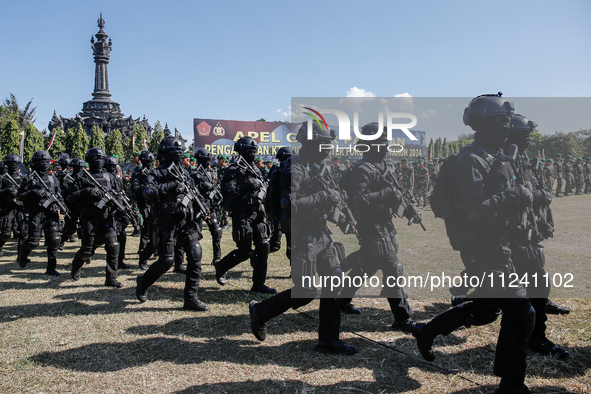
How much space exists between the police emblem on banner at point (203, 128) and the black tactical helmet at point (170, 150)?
2015 centimetres

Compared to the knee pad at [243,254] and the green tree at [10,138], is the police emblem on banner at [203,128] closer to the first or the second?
the knee pad at [243,254]

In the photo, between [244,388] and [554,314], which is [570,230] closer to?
[554,314]

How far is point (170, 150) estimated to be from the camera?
5.59 metres

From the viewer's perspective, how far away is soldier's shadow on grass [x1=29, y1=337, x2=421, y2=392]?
377cm

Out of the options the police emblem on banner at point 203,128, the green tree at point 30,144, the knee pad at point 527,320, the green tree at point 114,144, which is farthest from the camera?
the green tree at point 114,144

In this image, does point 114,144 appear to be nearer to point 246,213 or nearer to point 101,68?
point 101,68

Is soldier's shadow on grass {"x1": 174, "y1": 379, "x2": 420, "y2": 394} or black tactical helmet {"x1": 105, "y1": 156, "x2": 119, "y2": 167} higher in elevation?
black tactical helmet {"x1": 105, "y1": 156, "x2": 119, "y2": 167}

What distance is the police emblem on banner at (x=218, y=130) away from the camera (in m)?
25.5

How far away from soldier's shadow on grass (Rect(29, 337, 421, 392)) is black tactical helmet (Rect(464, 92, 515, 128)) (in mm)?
2438

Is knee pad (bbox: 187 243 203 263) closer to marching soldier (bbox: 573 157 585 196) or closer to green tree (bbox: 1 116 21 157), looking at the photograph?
marching soldier (bbox: 573 157 585 196)

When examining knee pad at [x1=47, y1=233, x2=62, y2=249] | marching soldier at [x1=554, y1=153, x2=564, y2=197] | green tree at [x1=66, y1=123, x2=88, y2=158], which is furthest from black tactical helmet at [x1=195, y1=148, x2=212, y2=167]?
green tree at [x1=66, y1=123, x2=88, y2=158]

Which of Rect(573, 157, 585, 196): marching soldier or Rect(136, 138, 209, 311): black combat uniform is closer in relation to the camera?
Rect(136, 138, 209, 311): black combat uniform

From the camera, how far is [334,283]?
396 cm

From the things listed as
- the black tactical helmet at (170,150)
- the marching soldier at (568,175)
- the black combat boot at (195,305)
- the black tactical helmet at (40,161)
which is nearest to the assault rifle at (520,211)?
the black combat boot at (195,305)
